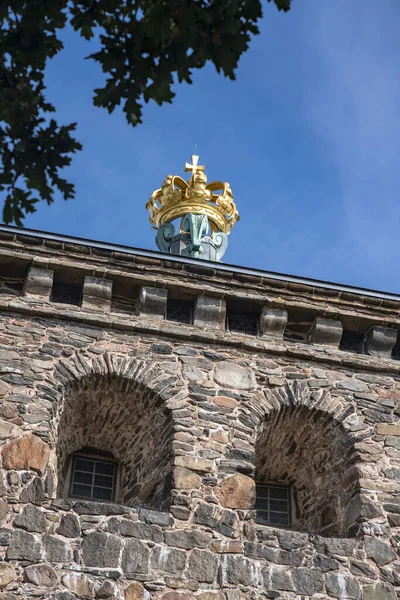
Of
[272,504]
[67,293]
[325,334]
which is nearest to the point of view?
[272,504]

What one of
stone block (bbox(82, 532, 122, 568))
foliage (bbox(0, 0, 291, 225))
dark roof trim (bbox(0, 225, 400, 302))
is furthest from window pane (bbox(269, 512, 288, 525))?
foliage (bbox(0, 0, 291, 225))

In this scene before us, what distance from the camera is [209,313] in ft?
42.6

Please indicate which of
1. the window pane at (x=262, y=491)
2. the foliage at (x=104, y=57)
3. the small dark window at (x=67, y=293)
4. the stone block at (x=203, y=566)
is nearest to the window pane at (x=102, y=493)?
the stone block at (x=203, y=566)

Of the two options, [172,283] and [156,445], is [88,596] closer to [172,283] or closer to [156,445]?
[156,445]

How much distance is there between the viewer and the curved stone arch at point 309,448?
12.2 meters

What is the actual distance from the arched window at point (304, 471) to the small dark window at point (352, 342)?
3.98 ft

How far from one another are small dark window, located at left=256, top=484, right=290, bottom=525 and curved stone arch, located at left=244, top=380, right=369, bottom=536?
3.0 inches

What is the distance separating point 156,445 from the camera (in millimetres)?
12055

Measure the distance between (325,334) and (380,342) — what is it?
677mm

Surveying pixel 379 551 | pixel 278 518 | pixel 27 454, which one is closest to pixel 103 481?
pixel 27 454

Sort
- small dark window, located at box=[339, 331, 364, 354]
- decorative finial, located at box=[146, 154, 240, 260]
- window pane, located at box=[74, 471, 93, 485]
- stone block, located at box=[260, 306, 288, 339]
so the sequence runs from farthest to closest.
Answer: decorative finial, located at box=[146, 154, 240, 260] < small dark window, located at box=[339, 331, 364, 354] < stone block, located at box=[260, 306, 288, 339] < window pane, located at box=[74, 471, 93, 485]

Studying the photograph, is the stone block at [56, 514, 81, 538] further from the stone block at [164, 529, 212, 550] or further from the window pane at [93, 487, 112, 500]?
the window pane at [93, 487, 112, 500]

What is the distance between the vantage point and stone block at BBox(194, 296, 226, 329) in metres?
13.0

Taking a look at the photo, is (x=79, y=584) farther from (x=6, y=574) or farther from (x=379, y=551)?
(x=379, y=551)
